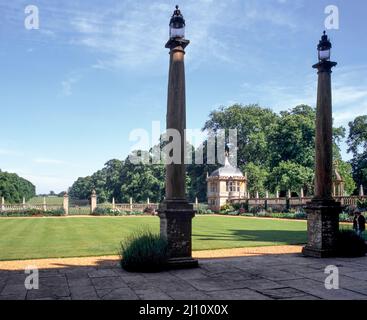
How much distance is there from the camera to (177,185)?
9516mm

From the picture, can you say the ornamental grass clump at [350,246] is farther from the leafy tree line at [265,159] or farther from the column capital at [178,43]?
the leafy tree line at [265,159]

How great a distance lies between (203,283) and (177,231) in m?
2.06

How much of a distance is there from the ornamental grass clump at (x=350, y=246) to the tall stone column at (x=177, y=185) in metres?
4.95

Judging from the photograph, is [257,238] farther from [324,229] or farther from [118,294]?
[118,294]

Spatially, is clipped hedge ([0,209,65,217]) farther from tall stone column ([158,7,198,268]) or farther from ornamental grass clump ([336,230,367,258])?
ornamental grass clump ([336,230,367,258])

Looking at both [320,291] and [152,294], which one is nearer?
[152,294]

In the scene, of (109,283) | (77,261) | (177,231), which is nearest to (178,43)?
(177,231)

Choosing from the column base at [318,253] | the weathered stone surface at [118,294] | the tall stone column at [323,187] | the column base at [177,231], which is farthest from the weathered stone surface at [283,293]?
the tall stone column at [323,187]

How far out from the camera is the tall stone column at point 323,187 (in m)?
11.2

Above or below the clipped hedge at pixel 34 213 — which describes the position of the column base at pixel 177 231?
above

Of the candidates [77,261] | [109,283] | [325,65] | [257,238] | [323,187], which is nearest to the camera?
[109,283]

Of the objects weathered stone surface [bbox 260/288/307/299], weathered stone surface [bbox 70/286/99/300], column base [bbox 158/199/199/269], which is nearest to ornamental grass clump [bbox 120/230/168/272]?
column base [bbox 158/199/199/269]
